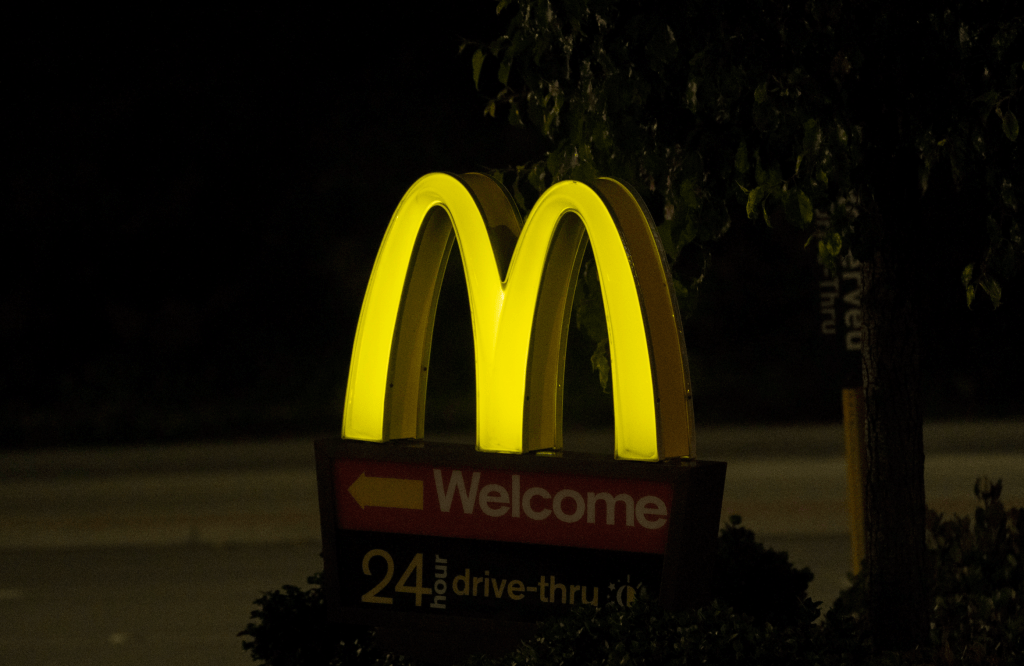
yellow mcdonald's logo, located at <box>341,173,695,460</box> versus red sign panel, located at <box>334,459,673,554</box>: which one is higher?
yellow mcdonald's logo, located at <box>341,173,695,460</box>

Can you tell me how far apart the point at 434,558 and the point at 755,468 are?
1157 centimetres

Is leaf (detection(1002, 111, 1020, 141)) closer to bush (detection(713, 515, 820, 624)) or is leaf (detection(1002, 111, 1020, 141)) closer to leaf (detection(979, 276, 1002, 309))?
leaf (detection(979, 276, 1002, 309))

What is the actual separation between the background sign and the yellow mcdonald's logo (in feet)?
0.47

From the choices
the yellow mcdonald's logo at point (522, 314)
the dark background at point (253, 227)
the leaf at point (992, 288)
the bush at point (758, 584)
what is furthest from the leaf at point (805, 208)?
the dark background at point (253, 227)

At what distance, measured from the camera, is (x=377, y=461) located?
17.2ft

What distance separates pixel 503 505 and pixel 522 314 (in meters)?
0.75

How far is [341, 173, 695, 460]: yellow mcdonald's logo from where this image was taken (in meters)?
4.61

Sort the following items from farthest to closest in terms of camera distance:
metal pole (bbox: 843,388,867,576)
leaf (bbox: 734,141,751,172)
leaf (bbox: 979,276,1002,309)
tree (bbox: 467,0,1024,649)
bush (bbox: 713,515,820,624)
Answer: metal pole (bbox: 843,388,867,576) < bush (bbox: 713,515,820,624) < leaf (bbox: 979,276,1002,309) < leaf (bbox: 734,141,751,172) < tree (bbox: 467,0,1024,649)

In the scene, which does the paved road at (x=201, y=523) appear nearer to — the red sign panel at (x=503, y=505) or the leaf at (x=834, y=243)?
the red sign panel at (x=503, y=505)

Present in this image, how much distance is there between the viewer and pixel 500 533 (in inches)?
195

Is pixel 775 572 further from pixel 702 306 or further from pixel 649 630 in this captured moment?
pixel 702 306

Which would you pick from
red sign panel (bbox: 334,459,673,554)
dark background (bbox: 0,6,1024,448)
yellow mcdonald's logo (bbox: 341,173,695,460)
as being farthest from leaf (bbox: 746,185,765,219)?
Result: dark background (bbox: 0,6,1024,448)

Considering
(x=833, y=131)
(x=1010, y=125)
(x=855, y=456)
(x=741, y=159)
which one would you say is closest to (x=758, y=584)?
(x=855, y=456)

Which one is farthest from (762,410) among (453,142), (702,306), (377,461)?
(377,461)
